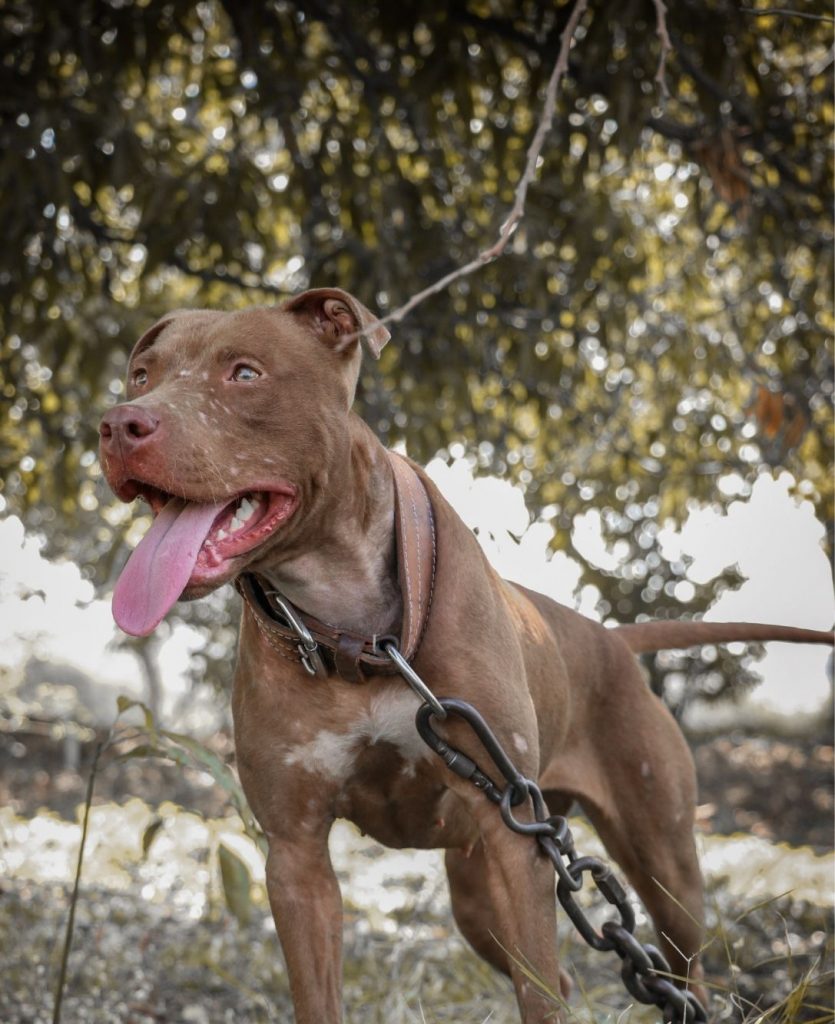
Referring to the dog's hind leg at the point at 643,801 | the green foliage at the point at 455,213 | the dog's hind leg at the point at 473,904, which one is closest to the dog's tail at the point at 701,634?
the dog's hind leg at the point at 643,801

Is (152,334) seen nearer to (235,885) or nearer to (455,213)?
(235,885)

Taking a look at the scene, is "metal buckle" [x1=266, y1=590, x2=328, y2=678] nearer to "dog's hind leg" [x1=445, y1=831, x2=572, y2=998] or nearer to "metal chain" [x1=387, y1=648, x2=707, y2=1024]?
"metal chain" [x1=387, y1=648, x2=707, y2=1024]

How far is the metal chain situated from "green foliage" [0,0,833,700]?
273cm

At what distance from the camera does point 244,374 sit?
94.5 inches

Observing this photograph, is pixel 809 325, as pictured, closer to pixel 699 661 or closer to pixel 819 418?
A: pixel 819 418

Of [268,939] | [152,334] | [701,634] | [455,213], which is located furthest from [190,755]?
[455,213]

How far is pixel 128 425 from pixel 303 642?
24.3 inches

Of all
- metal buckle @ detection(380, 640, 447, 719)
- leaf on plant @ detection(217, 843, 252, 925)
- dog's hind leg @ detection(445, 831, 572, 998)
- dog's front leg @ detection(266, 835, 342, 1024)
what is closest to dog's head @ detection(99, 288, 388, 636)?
metal buckle @ detection(380, 640, 447, 719)

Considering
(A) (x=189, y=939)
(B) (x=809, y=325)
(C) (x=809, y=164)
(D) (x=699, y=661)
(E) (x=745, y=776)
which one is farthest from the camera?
(E) (x=745, y=776)

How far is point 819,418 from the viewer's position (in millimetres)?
6645

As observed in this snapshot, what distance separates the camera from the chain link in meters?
2.44

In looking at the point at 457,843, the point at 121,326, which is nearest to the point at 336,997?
the point at 457,843

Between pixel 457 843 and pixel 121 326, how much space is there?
3.52 m

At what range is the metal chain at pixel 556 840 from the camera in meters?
2.44
